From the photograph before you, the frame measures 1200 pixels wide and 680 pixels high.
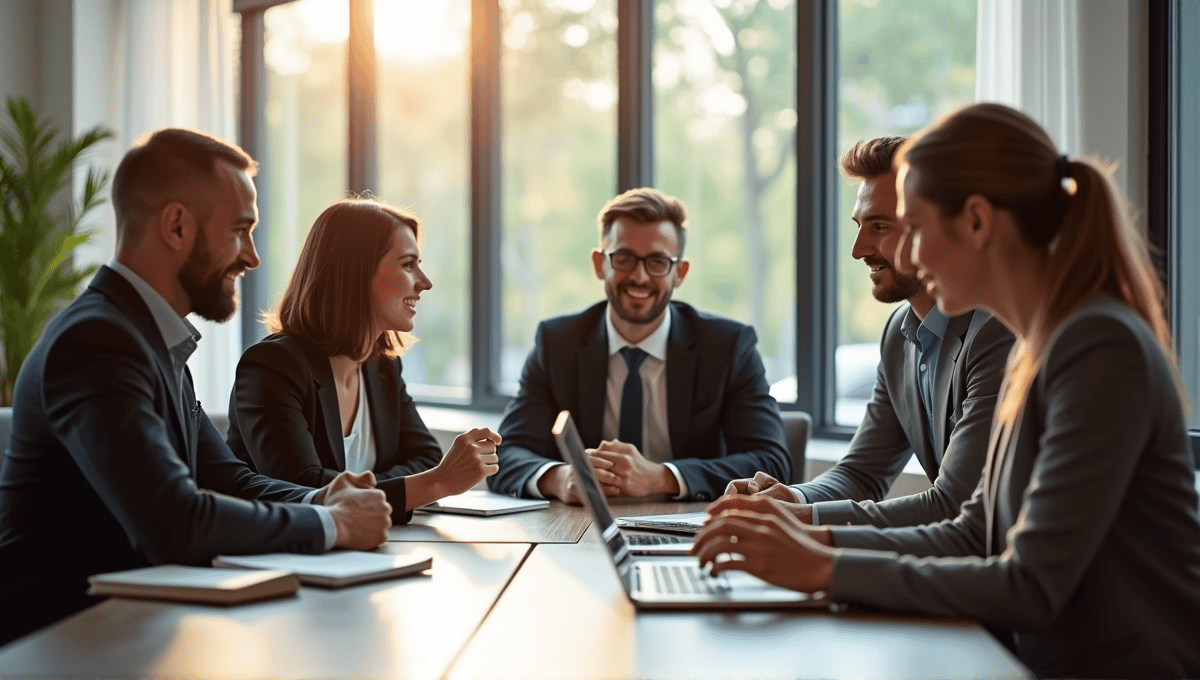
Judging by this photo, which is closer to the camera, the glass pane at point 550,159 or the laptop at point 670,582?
the laptop at point 670,582

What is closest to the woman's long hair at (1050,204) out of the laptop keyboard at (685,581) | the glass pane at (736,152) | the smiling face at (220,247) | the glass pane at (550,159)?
the laptop keyboard at (685,581)

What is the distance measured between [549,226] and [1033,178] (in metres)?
3.78

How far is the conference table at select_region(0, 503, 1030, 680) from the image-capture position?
111cm

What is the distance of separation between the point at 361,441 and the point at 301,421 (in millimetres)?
322

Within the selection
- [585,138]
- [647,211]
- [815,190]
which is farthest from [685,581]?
[585,138]

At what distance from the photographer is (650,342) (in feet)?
9.97

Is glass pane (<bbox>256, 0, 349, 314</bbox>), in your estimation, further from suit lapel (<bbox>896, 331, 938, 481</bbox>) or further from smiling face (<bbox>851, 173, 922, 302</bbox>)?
suit lapel (<bbox>896, 331, 938, 481</bbox>)

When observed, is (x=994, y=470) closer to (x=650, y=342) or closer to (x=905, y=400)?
(x=905, y=400)

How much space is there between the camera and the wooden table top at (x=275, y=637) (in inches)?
43.9

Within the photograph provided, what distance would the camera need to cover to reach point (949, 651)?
1.16m

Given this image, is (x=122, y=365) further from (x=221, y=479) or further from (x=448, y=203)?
(x=448, y=203)

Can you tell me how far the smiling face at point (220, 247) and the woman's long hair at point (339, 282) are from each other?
0.47 metres

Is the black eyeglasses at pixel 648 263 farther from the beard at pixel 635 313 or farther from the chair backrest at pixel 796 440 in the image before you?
the chair backrest at pixel 796 440

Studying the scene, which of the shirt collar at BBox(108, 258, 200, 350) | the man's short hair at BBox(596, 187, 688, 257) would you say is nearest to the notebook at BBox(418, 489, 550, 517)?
the shirt collar at BBox(108, 258, 200, 350)
